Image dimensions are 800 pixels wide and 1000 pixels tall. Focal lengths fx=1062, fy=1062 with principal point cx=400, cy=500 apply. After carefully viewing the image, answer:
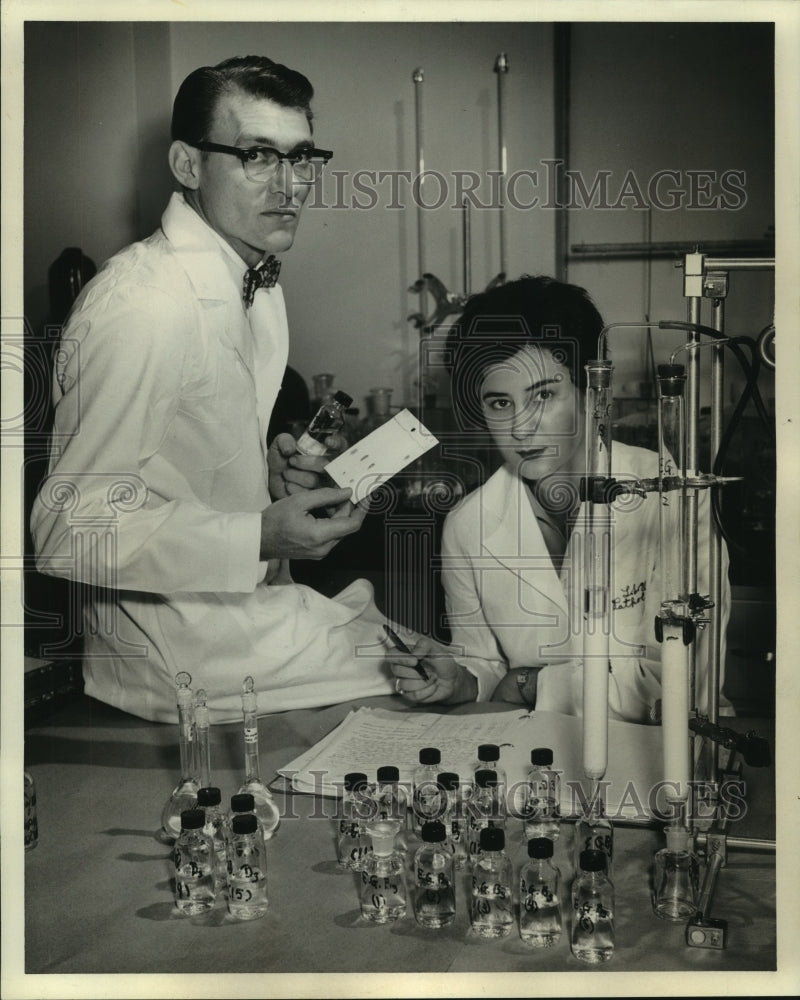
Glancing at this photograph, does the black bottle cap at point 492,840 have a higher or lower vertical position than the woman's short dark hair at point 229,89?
lower

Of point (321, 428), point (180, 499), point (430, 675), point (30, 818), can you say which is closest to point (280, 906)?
point (30, 818)

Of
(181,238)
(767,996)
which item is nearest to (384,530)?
(181,238)

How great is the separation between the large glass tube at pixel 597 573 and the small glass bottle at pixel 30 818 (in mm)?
800

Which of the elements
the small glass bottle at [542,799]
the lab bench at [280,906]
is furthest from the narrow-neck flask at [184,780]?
the small glass bottle at [542,799]

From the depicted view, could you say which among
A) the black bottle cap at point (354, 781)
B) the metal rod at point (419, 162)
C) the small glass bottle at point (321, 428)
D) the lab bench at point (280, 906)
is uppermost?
the metal rod at point (419, 162)

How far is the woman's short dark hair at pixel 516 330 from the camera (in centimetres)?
174

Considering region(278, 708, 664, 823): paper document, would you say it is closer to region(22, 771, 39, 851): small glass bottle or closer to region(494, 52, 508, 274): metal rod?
region(22, 771, 39, 851): small glass bottle

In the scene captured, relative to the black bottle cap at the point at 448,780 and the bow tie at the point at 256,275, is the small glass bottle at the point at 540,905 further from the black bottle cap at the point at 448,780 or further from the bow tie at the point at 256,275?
the bow tie at the point at 256,275

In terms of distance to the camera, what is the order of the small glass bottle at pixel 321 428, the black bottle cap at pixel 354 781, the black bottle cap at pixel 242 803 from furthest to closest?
the small glass bottle at pixel 321 428, the black bottle cap at pixel 354 781, the black bottle cap at pixel 242 803

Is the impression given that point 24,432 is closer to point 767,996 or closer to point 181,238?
point 181,238

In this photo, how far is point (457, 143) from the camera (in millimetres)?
1693

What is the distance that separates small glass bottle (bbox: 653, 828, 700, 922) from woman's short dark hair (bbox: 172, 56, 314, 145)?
3.94ft

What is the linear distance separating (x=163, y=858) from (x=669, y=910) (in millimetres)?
687

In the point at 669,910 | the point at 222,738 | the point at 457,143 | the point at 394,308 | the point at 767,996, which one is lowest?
the point at 767,996
